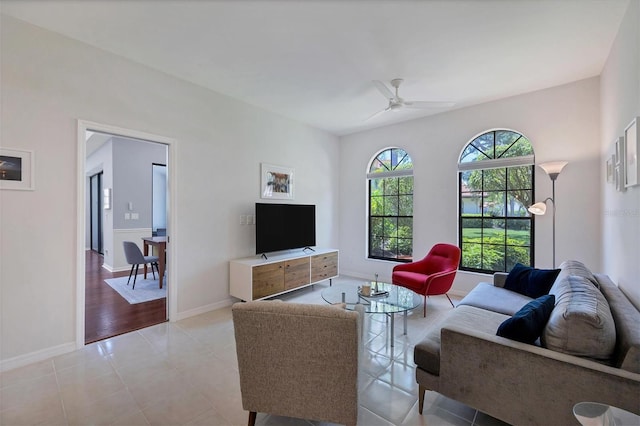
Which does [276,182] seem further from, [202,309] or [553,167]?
[553,167]

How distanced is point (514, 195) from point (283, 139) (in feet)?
11.9

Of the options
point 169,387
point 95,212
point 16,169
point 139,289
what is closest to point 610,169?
point 169,387

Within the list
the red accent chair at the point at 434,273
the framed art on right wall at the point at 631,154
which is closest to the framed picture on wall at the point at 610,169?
the framed art on right wall at the point at 631,154

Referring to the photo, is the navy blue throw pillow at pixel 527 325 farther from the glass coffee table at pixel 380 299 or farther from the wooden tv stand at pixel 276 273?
the wooden tv stand at pixel 276 273

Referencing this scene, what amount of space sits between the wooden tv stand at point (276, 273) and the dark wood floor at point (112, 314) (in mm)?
987

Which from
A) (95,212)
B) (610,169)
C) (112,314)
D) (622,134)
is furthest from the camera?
(95,212)

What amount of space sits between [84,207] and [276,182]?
2480 millimetres

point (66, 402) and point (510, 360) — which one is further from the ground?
point (510, 360)

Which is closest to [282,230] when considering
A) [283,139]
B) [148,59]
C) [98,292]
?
[283,139]

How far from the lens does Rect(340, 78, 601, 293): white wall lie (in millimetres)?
3404

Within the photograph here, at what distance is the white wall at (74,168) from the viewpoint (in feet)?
7.79

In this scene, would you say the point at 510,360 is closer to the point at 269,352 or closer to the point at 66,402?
the point at 269,352

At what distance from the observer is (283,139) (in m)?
4.72

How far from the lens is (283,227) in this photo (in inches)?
171
